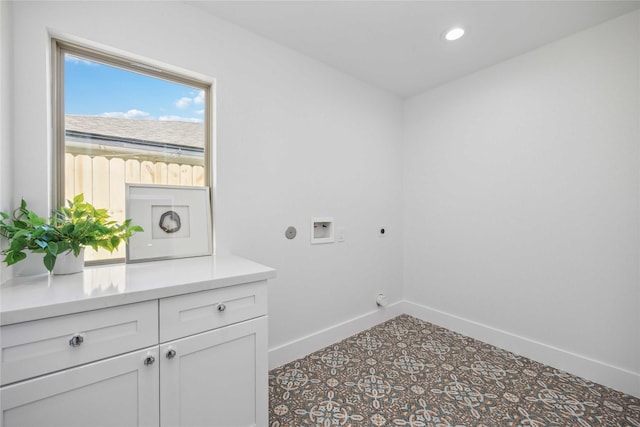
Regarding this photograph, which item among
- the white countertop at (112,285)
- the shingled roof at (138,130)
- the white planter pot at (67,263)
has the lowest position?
the white countertop at (112,285)

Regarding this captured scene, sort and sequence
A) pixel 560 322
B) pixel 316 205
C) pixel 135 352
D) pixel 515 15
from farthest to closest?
1. pixel 316 205
2. pixel 560 322
3. pixel 515 15
4. pixel 135 352

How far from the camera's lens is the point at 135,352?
3.40ft

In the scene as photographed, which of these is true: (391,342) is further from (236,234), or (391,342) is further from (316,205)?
(236,234)

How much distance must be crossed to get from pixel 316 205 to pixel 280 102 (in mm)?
832

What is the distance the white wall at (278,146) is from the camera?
4.27ft

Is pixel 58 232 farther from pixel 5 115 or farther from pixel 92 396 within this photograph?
pixel 92 396

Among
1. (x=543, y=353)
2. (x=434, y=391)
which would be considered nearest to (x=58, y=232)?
(x=434, y=391)

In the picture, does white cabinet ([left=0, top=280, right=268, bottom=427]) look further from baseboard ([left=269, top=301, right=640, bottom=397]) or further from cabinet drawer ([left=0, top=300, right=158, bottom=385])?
baseboard ([left=269, top=301, right=640, bottom=397])

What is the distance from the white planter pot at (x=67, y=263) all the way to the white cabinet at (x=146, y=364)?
1.52ft

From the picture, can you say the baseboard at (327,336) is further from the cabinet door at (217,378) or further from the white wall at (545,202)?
the cabinet door at (217,378)

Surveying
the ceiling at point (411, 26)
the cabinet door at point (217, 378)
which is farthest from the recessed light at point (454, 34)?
the cabinet door at point (217, 378)

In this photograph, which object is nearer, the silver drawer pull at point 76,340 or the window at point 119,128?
the silver drawer pull at point 76,340

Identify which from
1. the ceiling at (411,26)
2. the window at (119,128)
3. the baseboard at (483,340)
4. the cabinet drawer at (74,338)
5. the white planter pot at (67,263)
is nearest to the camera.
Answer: the cabinet drawer at (74,338)

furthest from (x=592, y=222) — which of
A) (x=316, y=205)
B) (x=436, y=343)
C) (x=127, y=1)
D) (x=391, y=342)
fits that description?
(x=127, y=1)
